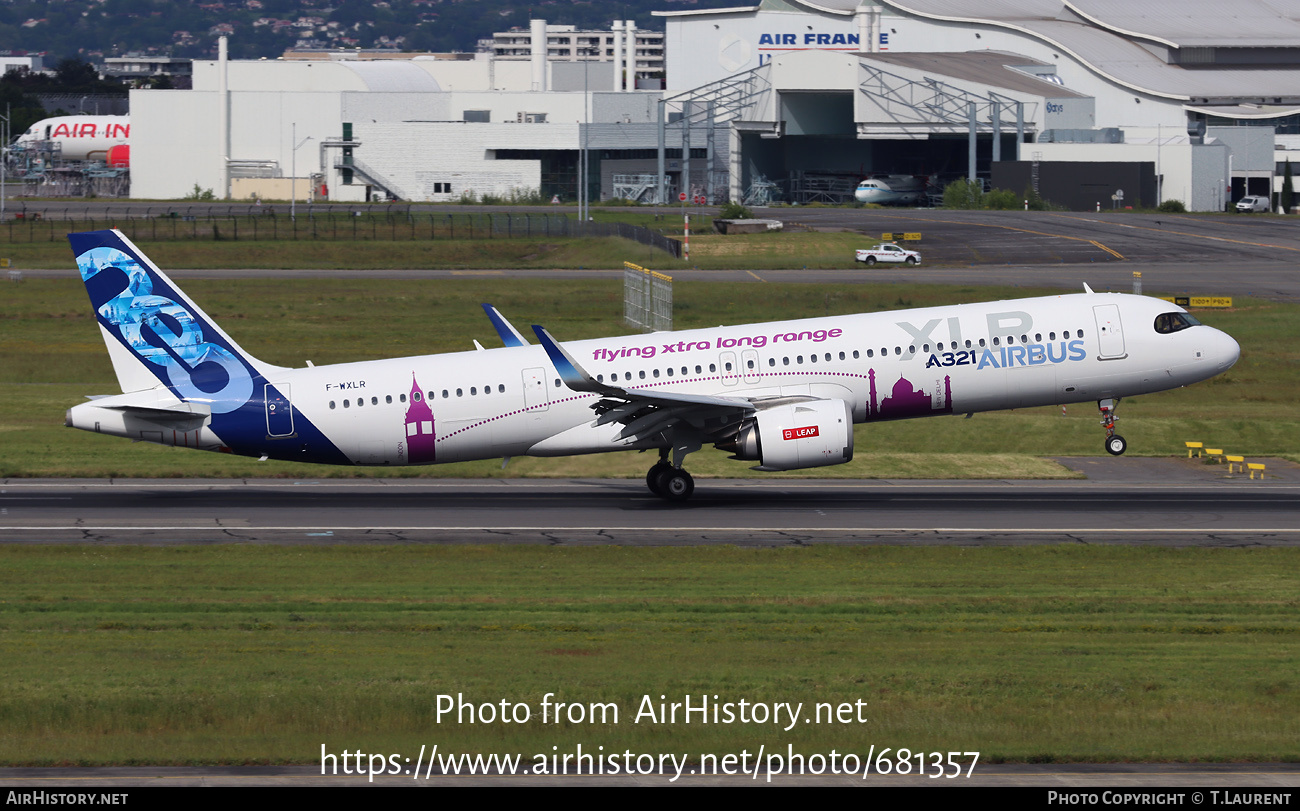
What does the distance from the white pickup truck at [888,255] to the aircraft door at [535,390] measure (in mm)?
61137

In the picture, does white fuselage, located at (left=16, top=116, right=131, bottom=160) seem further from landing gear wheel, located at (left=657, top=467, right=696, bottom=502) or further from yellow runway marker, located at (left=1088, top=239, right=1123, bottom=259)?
landing gear wheel, located at (left=657, top=467, right=696, bottom=502)

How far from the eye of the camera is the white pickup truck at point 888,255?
95.4 meters

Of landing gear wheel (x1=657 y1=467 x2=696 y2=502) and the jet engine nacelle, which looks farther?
landing gear wheel (x1=657 y1=467 x2=696 y2=502)

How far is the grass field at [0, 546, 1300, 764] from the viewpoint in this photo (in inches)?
729

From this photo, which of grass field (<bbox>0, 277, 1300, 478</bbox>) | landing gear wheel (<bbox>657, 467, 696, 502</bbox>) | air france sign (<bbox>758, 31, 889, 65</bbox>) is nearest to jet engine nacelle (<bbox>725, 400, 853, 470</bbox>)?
landing gear wheel (<bbox>657, 467, 696, 502</bbox>)

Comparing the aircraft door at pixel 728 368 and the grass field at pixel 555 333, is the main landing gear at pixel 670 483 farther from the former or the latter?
the grass field at pixel 555 333

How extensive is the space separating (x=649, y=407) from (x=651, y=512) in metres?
2.89

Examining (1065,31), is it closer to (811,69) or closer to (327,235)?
(811,69)

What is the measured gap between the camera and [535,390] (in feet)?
123

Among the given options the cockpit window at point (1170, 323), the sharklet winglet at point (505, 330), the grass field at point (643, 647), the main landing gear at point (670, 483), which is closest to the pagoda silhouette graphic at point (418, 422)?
the sharklet winglet at point (505, 330)

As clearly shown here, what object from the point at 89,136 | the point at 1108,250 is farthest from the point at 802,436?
the point at 89,136

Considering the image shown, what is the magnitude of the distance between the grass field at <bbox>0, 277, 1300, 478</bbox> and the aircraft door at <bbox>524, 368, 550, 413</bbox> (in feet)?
23.5

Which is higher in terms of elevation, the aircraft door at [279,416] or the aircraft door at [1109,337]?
the aircraft door at [1109,337]

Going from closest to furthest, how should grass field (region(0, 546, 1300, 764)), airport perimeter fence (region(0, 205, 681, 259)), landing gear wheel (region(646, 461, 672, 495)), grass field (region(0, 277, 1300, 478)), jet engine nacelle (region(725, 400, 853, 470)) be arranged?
grass field (region(0, 546, 1300, 764)) → jet engine nacelle (region(725, 400, 853, 470)) → landing gear wheel (region(646, 461, 672, 495)) → grass field (region(0, 277, 1300, 478)) → airport perimeter fence (region(0, 205, 681, 259))
